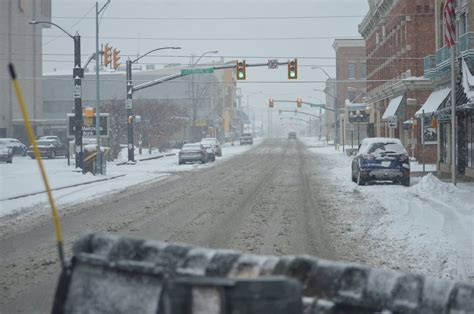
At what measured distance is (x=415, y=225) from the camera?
13.1 metres

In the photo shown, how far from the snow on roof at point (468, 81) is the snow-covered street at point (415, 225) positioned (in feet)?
10.3

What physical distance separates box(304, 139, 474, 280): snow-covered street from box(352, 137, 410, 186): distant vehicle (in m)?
1.12

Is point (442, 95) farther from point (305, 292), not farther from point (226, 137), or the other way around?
point (226, 137)

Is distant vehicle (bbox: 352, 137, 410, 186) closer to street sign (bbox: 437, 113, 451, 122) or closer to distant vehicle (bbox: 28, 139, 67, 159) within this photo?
street sign (bbox: 437, 113, 451, 122)

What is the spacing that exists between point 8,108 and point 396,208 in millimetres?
59064

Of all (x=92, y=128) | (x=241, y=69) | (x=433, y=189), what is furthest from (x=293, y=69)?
(x=433, y=189)

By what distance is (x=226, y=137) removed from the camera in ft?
432

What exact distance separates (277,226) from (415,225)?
108 inches

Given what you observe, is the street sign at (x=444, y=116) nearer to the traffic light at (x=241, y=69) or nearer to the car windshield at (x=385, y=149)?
the car windshield at (x=385, y=149)

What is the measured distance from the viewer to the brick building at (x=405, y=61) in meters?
40.5

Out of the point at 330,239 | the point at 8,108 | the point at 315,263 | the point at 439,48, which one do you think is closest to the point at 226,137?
the point at 8,108

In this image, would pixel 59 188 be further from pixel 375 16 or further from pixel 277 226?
pixel 375 16

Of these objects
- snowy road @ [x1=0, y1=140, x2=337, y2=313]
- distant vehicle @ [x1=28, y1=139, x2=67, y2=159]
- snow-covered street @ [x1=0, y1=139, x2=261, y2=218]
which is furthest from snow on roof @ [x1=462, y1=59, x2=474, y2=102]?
distant vehicle @ [x1=28, y1=139, x2=67, y2=159]

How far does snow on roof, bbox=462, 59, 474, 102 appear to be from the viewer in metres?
22.8
